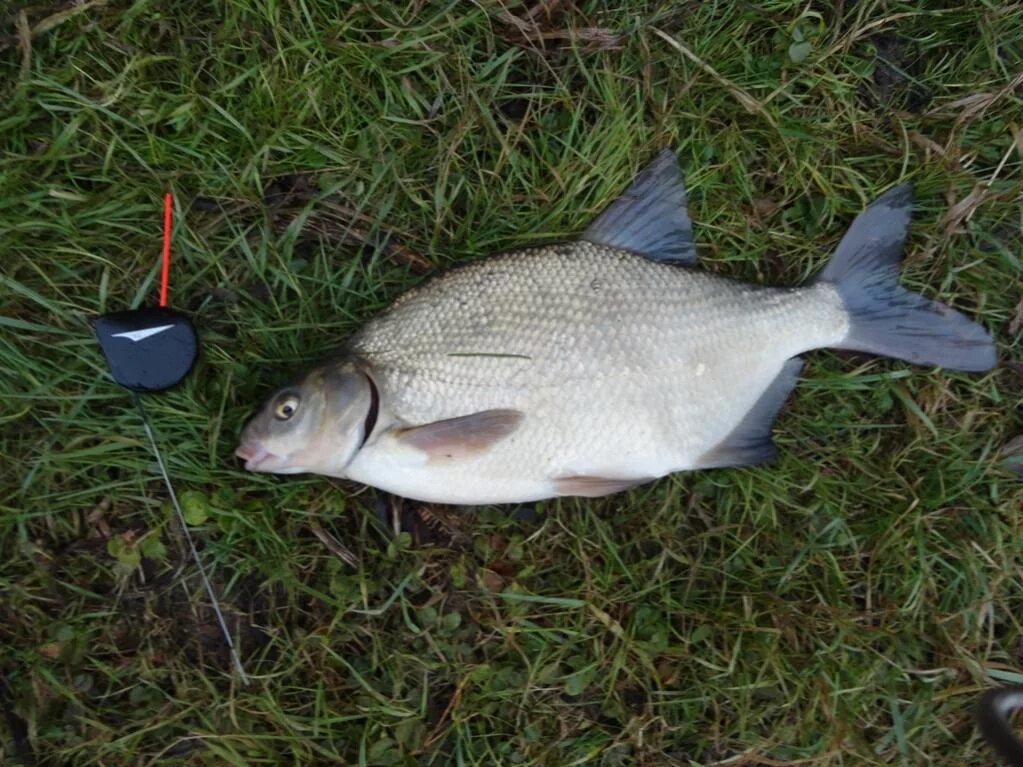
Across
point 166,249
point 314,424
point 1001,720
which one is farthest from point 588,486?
point 166,249

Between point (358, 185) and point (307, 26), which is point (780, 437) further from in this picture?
point (307, 26)

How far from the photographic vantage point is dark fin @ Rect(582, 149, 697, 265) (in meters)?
2.41

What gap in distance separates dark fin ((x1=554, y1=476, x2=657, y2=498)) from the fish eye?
2.64ft

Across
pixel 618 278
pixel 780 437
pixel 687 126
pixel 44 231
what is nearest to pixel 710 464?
pixel 780 437

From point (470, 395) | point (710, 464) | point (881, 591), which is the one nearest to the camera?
point (470, 395)

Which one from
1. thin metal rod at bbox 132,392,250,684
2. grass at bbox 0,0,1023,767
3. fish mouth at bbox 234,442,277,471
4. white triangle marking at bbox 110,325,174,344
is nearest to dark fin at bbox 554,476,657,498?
grass at bbox 0,0,1023,767

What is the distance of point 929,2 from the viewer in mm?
2648

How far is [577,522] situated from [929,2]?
7.27ft

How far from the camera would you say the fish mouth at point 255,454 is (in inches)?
85.7

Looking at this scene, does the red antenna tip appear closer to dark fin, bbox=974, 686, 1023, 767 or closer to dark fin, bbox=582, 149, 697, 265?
dark fin, bbox=582, 149, 697, 265

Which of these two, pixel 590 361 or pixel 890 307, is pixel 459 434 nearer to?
pixel 590 361

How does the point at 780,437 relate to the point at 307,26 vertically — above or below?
below

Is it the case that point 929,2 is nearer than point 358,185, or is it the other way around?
point 358,185

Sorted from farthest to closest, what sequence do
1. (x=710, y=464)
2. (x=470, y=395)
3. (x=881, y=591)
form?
(x=881, y=591) → (x=710, y=464) → (x=470, y=395)
